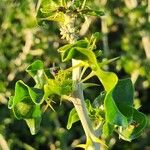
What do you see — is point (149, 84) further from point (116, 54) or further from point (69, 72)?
point (69, 72)

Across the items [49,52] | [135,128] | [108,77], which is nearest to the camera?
[108,77]

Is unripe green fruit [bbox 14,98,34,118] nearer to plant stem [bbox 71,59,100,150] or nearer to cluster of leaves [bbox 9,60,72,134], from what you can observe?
cluster of leaves [bbox 9,60,72,134]

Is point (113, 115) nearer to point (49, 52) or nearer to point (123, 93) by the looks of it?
point (123, 93)

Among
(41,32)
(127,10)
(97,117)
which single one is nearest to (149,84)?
(127,10)

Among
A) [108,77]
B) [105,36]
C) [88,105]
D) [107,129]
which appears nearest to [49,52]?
[105,36]

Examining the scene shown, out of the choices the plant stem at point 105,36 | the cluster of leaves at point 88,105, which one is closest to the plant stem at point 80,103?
the cluster of leaves at point 88,105
